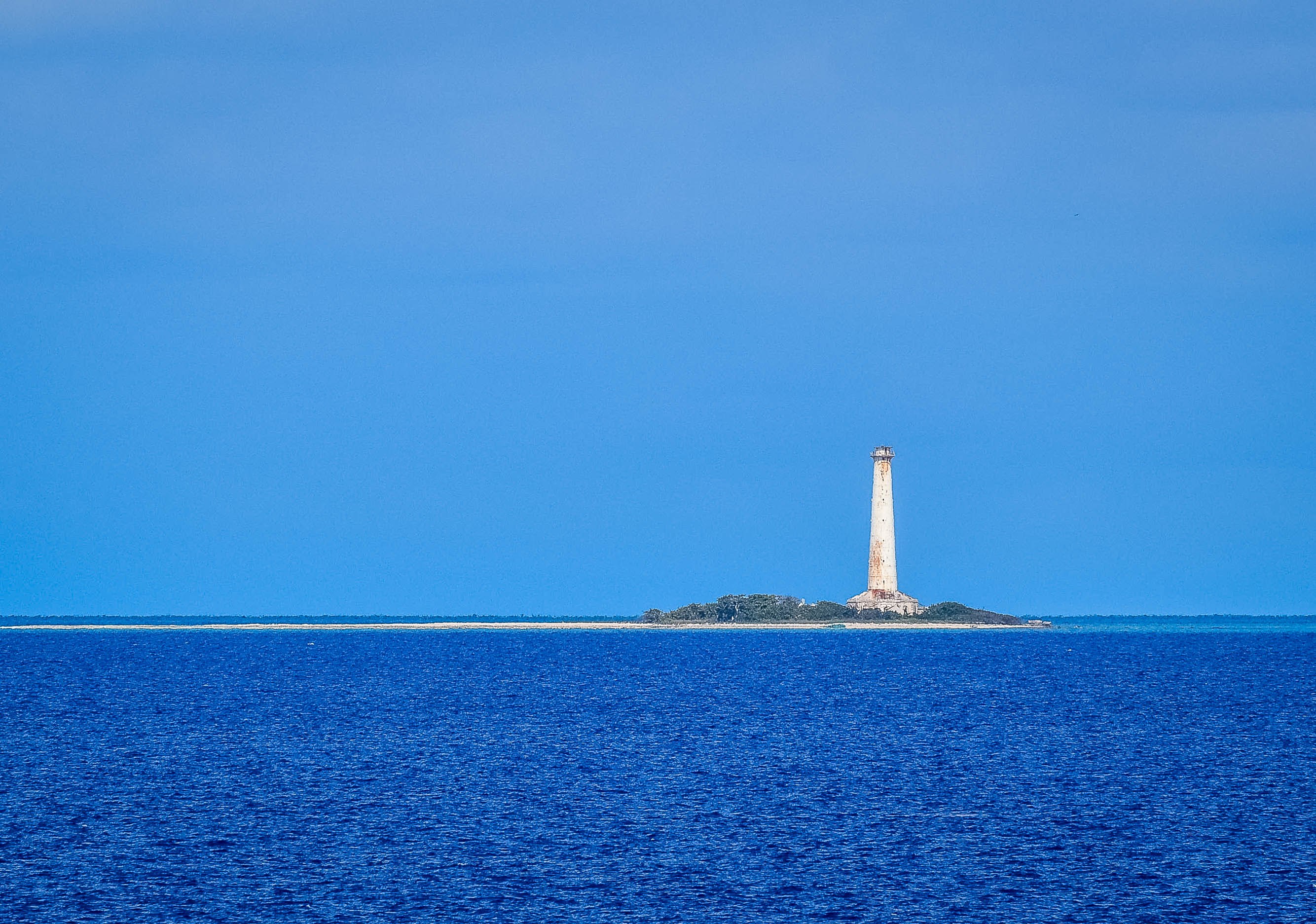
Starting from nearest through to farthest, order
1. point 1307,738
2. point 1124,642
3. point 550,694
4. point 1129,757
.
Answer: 1. point 1129,757
2. point 1307,738
3. point 550,694
4. point 1124,642

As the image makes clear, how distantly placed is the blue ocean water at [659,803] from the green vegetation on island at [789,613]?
81289 mm

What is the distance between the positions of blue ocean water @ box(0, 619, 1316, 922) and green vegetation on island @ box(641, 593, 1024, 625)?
81.3m

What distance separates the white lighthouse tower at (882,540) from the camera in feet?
484

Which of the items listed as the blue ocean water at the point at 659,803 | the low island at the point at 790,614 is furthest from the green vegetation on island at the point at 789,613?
the blue ocean water at the point at 659,803

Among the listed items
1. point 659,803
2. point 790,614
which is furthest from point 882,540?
point 659,803

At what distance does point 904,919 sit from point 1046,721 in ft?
125

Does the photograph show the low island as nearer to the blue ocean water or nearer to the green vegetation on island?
the green vegetation on island

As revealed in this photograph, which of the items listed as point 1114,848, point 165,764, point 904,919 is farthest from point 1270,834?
point 165,764

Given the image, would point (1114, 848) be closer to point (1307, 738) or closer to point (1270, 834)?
point (1270, 834)

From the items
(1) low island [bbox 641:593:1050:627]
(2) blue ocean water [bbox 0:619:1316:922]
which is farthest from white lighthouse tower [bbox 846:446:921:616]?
(2) blue ocean water [bbox 0:619:1316:922]

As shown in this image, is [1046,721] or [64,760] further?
[1046,721]

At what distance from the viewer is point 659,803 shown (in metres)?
41.0

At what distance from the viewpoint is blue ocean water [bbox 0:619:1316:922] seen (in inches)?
1176

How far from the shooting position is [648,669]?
102m
